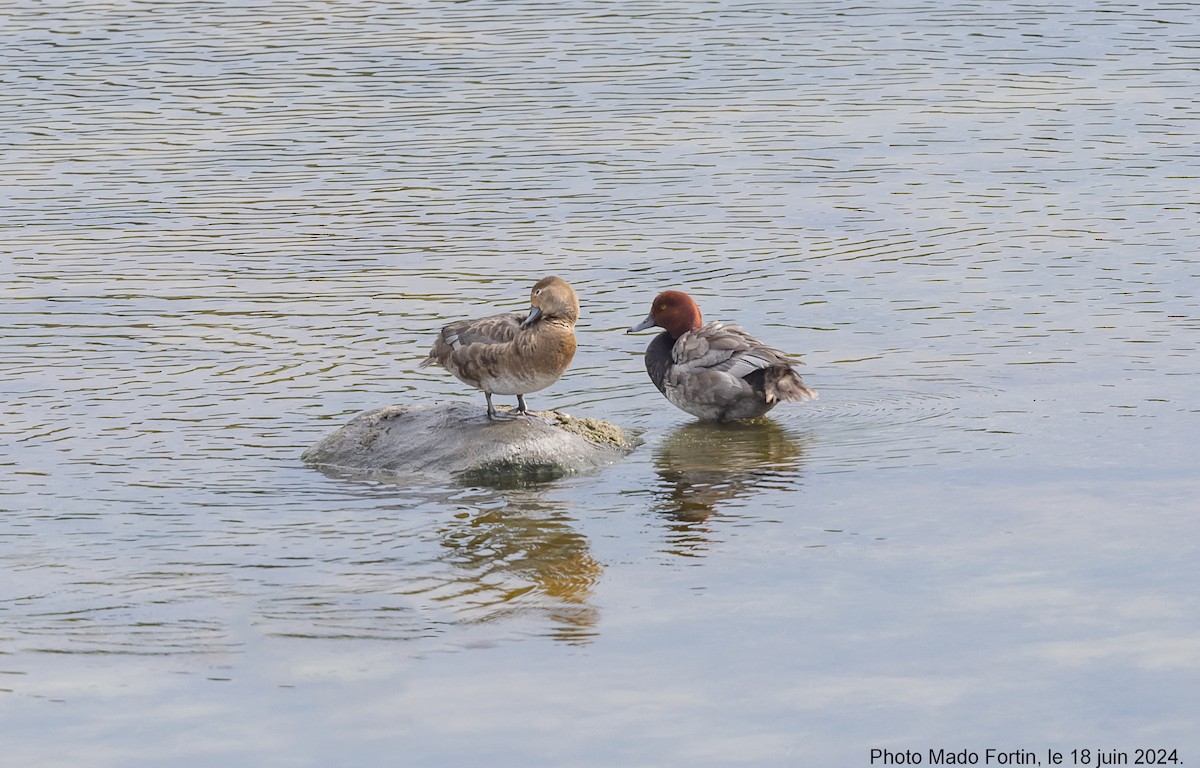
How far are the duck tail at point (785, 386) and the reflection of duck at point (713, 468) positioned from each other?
0.77ft

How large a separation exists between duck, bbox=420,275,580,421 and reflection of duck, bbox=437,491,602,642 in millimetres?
663

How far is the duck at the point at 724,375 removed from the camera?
11891 mm

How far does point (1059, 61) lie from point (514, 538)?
15.7 m

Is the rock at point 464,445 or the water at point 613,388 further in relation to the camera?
the rock at point 464,445

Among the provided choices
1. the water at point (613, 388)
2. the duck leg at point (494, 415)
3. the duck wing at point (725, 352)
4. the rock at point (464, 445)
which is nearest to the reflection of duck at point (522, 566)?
the water at point (613, 388)

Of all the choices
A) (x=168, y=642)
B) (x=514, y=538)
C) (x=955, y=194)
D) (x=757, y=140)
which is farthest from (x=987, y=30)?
(x=168, y=642)

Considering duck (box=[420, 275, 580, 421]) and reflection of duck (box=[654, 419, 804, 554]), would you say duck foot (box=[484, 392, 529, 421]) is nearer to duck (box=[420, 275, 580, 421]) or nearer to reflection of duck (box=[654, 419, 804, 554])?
duck (box=[420, 275, 580, 421])

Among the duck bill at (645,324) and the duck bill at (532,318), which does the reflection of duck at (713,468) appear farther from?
the duck bill at (532,318)

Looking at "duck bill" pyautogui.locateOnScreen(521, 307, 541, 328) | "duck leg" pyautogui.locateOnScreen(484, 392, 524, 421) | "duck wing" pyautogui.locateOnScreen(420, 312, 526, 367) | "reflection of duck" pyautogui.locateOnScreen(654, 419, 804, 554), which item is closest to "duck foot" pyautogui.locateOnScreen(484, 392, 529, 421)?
"duck leg" pyautogui.locateOnScreen(484, 392, 524, 421)

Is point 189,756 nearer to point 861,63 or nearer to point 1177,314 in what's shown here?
point 1177,314

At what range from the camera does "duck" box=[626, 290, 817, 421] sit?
11891 millimetres

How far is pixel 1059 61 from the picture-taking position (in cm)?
2330

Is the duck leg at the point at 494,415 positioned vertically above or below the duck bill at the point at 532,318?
below

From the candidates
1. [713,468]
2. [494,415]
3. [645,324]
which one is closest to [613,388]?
[645,324]
